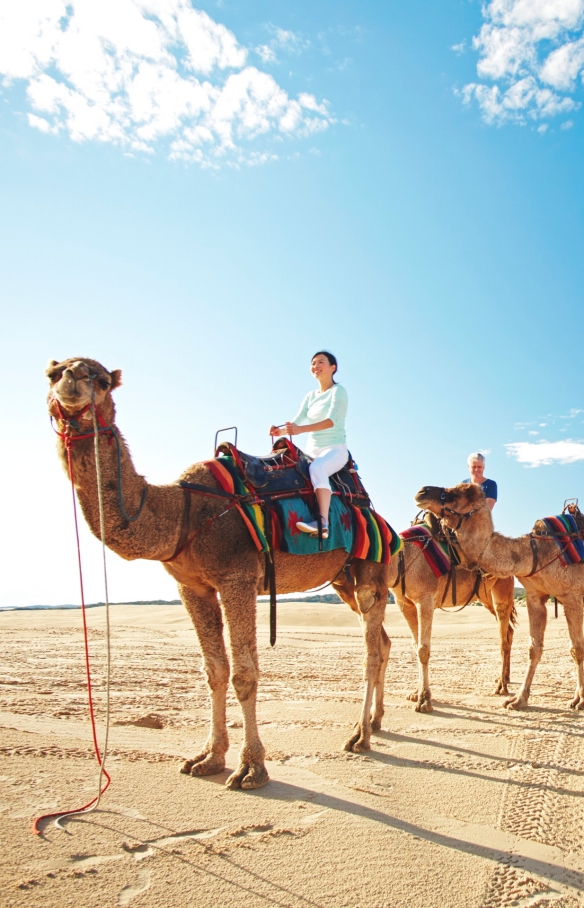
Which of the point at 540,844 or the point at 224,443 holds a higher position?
the point at 224,443

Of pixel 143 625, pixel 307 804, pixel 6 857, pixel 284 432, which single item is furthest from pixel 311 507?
pixel 143 625

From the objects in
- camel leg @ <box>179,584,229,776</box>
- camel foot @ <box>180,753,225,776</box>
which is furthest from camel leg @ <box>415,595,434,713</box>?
camel foot @ <box>180,753,225,776</box>

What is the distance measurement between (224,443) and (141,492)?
1.06 meters

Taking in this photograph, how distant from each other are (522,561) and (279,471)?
4.69 meters

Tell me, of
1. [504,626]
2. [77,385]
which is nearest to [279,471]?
[77,385]

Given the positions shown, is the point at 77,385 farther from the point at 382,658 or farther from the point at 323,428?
the point at 382,658

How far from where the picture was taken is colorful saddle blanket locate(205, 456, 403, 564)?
5120 mm

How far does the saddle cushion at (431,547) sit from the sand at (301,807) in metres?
1.89

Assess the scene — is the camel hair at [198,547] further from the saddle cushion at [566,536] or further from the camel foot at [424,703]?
the saddle cushion at [566,536]

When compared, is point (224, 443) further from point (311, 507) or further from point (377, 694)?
point (377, 694)

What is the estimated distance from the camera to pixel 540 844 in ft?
12.4

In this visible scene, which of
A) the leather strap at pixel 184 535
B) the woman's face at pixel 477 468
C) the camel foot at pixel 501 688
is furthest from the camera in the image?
the camel foot at pixel 501 688

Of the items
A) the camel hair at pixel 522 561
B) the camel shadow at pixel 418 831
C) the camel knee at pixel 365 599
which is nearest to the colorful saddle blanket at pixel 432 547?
the camel hair at pixel 522 561

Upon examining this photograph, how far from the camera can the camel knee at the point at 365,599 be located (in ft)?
21.2
